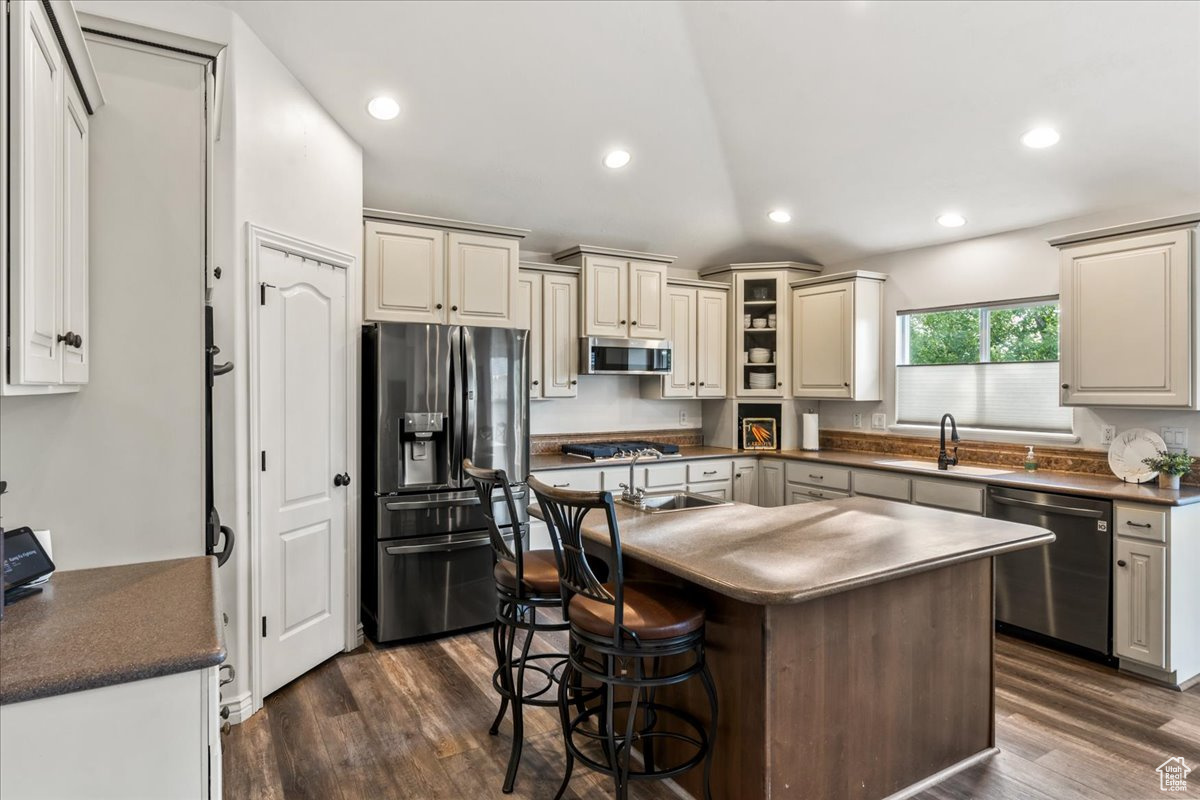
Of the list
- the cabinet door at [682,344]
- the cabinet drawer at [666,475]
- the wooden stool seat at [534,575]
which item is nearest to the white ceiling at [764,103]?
the cabinet door at [682,344]

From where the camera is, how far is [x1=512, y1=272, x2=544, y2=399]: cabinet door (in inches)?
185

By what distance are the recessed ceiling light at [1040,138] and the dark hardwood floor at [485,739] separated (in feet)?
8.79

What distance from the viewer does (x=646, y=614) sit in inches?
77.4

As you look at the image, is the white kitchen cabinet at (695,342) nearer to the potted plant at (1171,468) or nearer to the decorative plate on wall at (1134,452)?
the decorative plate on wall at (1134,452)

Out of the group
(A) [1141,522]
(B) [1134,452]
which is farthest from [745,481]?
(A) [1141,522]

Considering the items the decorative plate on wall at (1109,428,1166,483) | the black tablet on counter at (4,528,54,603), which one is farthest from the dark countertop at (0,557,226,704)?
the decorative plate on wall at (1109,428,1166,483)

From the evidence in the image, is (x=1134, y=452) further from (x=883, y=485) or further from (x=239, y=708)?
(x=239, y=708)

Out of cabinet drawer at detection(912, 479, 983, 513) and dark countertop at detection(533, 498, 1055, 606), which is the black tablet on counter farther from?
cabinet drawer at detection(912, 479, 983, 513)

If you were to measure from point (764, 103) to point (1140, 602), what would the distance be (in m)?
3.16

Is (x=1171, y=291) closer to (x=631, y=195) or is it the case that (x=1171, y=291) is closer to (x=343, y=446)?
(x=631, y=195)

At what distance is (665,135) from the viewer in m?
4.07

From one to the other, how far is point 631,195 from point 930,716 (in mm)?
3535

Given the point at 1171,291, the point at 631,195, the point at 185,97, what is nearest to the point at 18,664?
the point at 185,97

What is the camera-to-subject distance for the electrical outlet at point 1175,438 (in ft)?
11.7
